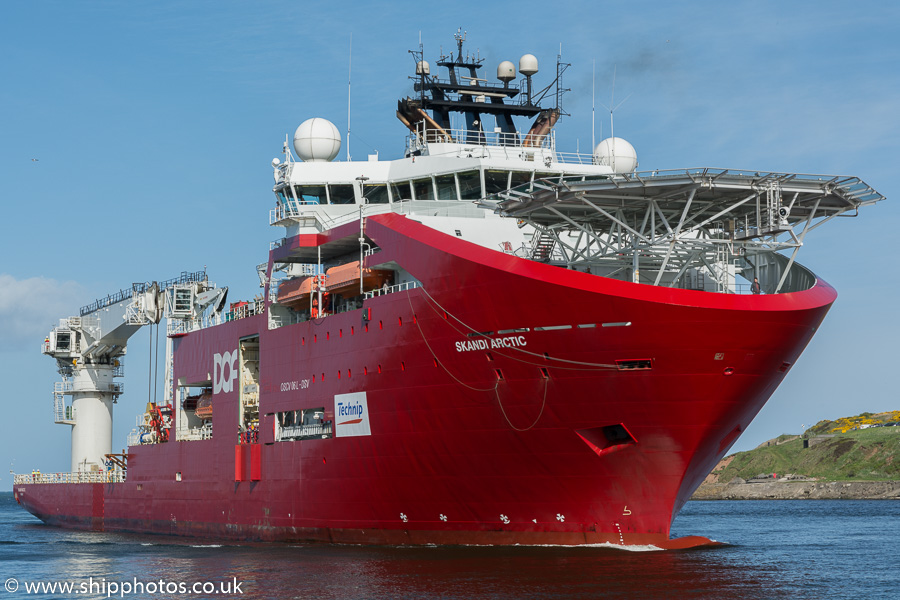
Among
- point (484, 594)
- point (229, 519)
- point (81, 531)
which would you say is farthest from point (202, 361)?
point (484, 594)

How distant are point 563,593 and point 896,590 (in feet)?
26.4

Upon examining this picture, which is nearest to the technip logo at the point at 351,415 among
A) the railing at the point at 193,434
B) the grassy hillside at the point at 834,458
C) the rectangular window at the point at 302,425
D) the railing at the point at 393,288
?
the rectangular window at the point at 302,425

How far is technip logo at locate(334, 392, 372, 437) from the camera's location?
30484 millimetres

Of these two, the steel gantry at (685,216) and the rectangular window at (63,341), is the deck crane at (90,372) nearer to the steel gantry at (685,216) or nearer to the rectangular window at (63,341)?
the rectangular window at (63,341)

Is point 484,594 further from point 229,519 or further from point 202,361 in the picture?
point 202,361

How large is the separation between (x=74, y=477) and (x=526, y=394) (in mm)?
35945

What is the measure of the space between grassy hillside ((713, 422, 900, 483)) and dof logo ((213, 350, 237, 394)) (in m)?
59.9

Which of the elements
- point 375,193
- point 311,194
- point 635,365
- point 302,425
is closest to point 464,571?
point 635,365

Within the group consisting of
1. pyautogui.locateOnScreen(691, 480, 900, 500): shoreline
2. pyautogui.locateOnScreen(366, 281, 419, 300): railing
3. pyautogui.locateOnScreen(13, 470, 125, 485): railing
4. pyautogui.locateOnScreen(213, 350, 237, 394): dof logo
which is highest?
pyautogui.locateOnScreen(366, 281, 419, 300): railing

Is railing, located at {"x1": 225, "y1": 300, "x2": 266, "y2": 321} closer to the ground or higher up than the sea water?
higher up

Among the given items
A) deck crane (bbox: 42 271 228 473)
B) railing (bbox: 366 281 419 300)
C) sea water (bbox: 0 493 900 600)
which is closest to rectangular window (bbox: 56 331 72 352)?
deck crane (bbox: 42 271 228 473)

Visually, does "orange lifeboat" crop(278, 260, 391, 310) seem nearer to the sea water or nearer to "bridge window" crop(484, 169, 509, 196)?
"bridge window" crop(484, 169, 509, 196)

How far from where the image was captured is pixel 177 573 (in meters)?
28.6

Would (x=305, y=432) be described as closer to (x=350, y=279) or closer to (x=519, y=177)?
(x=350, y=279)
